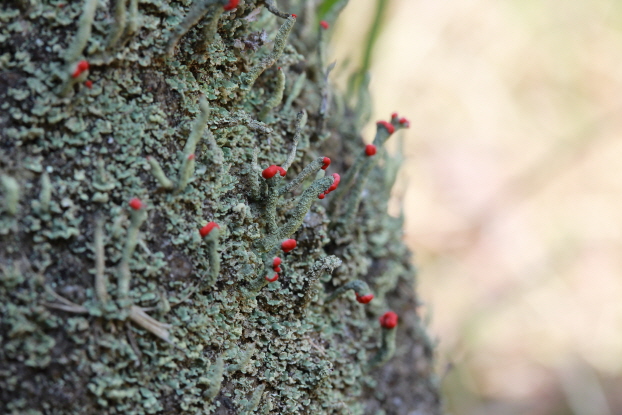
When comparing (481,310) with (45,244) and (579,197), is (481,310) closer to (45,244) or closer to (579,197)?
(579,197)

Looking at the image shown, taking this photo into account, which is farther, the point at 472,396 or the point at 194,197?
the point at 472,396

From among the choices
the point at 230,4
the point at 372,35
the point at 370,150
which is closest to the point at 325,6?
the point at 372,35

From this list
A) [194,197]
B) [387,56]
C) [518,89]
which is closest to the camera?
[194,197]

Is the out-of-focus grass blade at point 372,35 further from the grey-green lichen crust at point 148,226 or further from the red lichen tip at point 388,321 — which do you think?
the red lichen tip at point 388,321

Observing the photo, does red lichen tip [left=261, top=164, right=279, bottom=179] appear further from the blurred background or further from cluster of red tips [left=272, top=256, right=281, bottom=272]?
the blurred background

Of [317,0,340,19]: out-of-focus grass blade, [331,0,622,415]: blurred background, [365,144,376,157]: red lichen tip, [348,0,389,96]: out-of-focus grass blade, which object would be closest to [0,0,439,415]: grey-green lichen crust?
[365,144,376,157]: red lichen tip

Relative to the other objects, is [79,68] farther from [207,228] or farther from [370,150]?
[370,150]

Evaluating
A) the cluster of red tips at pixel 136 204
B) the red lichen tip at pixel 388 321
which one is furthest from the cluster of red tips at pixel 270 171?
the red lichen tip at pixel 388 321

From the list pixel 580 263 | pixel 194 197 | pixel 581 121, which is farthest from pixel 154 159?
pixel 581 121
